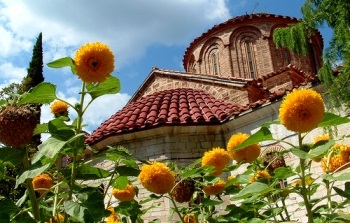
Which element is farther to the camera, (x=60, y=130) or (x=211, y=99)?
(x=211, y=99)

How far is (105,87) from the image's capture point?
69.9 inches

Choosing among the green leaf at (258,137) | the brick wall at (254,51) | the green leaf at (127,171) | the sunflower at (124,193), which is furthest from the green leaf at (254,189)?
the brick wall at (254,51)

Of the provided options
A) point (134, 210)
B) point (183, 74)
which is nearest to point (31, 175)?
point (134, 210)

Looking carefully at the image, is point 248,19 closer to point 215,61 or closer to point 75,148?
point 215,61

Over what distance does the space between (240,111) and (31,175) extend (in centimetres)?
681

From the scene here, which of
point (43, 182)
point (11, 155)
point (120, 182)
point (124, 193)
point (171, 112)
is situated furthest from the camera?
point (171, 112)

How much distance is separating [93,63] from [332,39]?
5.14 metres

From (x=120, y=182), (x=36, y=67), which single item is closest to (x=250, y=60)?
(x=36, y=67)

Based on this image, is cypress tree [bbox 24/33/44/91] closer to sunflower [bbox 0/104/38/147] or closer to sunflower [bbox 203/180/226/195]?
sunflower [bbox 203/180/226/195]

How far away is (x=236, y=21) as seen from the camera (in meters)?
16.2

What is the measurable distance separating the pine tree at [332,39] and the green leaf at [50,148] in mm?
4530

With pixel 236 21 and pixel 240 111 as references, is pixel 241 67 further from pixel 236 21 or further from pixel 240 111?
pixel 240 111

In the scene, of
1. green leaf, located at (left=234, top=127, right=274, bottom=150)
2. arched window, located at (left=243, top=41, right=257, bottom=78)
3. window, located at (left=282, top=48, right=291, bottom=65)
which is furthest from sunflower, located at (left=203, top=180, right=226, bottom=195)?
window, located at (left=282, top=48, right=291, bottom=65)

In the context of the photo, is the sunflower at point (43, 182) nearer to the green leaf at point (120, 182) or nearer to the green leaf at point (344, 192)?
the green leaf at point (120, 182)
